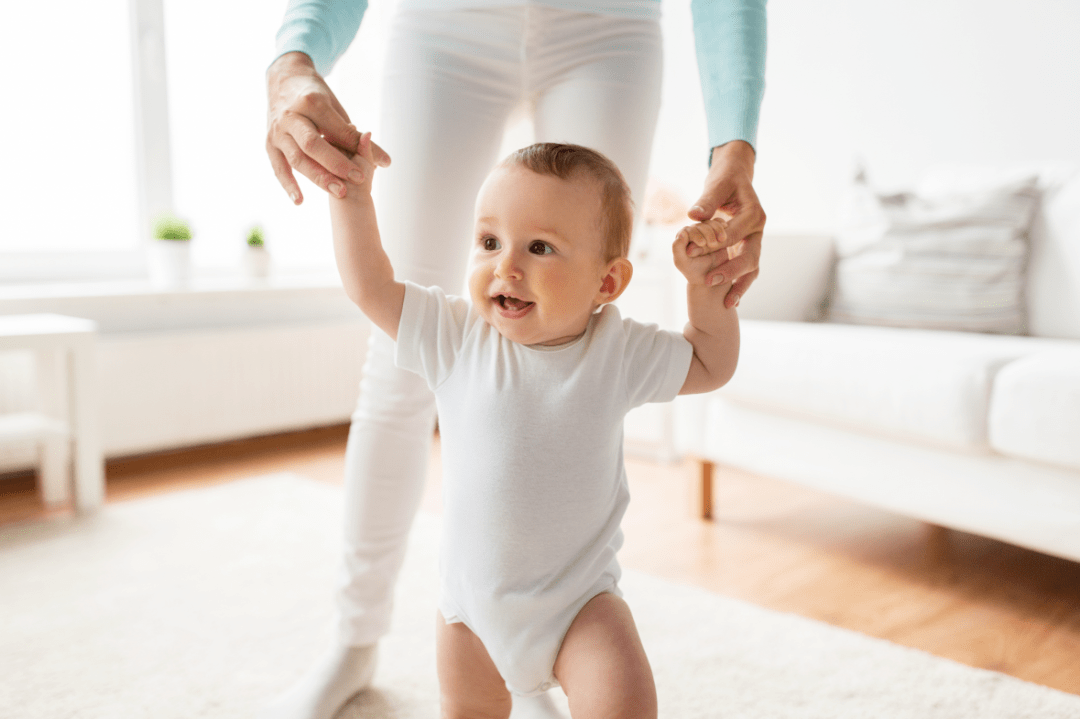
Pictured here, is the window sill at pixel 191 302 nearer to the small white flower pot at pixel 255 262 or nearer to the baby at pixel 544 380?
the small white flower pot at pixel 255 262

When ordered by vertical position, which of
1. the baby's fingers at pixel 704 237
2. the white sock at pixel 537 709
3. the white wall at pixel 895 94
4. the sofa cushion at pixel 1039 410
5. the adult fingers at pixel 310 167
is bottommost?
the white sock at pixel 537 709

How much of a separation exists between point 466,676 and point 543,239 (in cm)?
45

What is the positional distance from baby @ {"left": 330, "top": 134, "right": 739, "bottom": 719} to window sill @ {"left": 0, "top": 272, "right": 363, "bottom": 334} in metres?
2.03

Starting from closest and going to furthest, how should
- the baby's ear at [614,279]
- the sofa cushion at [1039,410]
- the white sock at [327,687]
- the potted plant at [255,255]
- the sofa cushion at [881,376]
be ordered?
the baby's ear at [614,279]
the white sock at [327,687]
the sofa cushion at [1039,410]
the sofa cushion at [881,376]
the potted plant at [255,255]

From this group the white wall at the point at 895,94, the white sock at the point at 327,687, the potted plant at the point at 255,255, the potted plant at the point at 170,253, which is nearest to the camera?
the white sock at the point at 327,687

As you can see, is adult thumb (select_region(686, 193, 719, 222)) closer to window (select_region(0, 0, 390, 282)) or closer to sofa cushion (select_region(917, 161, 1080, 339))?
sofa cushion (select_region(917, 161, 1080, 339))

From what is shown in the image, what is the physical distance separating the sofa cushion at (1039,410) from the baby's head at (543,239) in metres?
1.08

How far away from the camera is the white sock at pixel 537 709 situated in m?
1.10

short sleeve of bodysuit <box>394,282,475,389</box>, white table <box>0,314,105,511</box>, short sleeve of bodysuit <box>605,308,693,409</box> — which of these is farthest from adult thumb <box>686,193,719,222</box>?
white table <box>0,314,105,511</box>

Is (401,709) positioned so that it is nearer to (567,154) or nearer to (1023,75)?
(567,154)

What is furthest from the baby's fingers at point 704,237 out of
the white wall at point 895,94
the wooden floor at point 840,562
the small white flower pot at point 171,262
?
the small white flower pot at point 171,262

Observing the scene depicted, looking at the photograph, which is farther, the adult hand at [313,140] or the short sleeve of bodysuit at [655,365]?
the short sleeve of bodysuit at [655,365]

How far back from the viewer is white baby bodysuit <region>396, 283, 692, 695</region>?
825mm

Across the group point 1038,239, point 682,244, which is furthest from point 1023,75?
point 682,244
